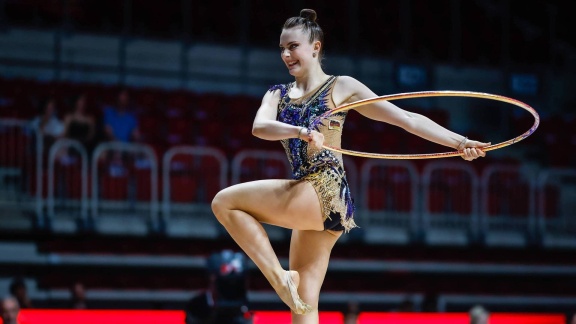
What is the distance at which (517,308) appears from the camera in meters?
12.5

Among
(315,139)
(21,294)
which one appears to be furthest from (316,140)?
(21,294)

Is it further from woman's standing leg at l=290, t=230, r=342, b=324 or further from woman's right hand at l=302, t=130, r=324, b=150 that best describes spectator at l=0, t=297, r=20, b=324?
woman's right hand at l=302, t=130, r=324, b=150

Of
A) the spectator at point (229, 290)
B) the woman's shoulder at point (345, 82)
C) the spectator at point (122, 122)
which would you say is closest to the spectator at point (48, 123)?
the spectator at point (122, 122)

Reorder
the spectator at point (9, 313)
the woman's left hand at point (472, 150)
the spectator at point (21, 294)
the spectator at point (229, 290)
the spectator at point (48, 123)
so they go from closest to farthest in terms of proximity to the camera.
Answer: the woman's left hand at point (472, 150) < the spectator at point (229, 290) < the spectator at point (9, 313) < the spectator at point (21, 294) < the spectator at point (48, 123)

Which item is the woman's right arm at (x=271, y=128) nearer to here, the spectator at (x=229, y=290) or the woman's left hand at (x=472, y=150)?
the woman's left hand at (x=472, y=150)

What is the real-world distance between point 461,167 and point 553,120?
3.08m

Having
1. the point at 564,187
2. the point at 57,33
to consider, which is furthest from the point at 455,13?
the point at 57,33

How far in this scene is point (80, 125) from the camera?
1074 cm

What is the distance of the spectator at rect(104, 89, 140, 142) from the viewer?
36.8 feet

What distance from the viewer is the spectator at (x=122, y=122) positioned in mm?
11219

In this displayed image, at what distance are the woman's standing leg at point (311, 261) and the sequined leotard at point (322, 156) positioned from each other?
107 millimetres

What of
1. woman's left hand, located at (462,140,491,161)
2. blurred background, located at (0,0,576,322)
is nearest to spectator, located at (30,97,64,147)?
blurred background, located at (0,0,576,322)

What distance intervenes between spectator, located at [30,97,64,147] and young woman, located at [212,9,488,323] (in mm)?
6064

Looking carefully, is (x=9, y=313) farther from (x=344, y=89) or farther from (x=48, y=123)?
(x=48, y=123)
